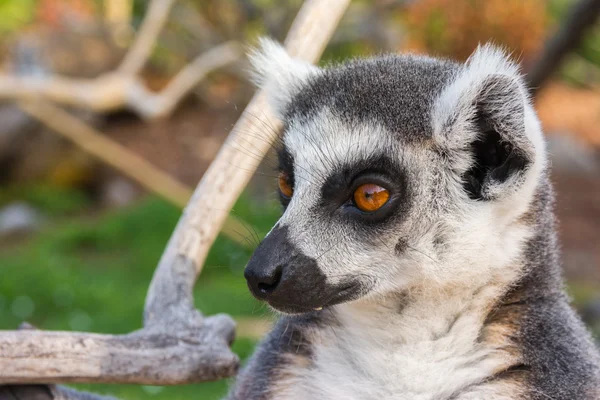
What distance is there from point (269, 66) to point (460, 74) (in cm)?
79

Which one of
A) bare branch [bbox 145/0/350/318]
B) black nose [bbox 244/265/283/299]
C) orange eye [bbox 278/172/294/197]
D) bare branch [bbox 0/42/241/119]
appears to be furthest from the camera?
bare branch [bbox 0/42/241/119]

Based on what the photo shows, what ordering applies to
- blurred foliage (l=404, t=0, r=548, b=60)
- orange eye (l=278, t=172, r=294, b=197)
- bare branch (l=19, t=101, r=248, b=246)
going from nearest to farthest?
orange eye (l=278, t=172, r=294, b=197) → bare branch (l=19, t=101, r=248, b=246) → blurred foliage (l=404, t=0, r=548, b=60)

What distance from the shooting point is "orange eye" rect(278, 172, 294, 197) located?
7.65 ft

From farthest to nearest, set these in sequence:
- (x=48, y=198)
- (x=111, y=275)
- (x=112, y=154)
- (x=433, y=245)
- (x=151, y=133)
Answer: (x=151, y=133) < (x=48, y=198) < (x=112, y=154) < (x=111, y=275) < (x=433, y=245)

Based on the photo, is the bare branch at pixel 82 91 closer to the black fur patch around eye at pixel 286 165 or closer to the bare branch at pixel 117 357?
the black fur patch around eye at pixel 286 165

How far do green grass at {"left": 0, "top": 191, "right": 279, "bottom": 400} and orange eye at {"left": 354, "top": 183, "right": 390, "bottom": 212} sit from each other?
150 inches

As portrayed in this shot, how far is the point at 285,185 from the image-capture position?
2354mm

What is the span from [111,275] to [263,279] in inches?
246

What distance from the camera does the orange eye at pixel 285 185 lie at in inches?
91.8

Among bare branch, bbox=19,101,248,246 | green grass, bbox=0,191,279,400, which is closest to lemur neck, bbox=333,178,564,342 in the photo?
green grass, bbox=0,191,279,400

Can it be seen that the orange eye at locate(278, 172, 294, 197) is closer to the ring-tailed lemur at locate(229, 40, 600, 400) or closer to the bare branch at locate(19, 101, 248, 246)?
the ring-tailed lemur at locate(229, 40, 600, 400)

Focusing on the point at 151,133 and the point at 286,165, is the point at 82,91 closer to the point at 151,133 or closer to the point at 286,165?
the point at 286,165

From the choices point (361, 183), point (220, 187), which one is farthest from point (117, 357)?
point (361, 183)

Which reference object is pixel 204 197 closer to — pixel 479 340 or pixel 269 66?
pixel 269 66
